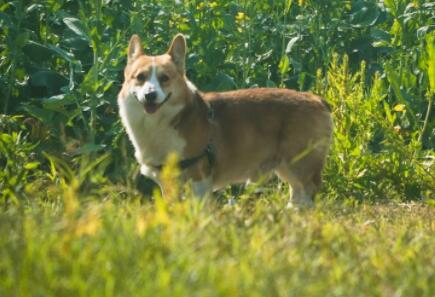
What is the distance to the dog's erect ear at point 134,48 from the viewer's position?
7688mm

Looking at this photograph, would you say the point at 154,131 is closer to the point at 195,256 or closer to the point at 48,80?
the point at 48,80

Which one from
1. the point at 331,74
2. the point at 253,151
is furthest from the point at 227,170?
the point at 331,74

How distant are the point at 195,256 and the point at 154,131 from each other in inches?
133

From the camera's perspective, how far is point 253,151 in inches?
311

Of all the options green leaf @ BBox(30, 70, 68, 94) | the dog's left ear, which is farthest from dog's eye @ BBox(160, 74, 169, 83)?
green leaf @ BBox(30, 70, 68, 94)

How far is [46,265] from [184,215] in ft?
3.28

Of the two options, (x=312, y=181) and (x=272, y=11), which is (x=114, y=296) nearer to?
(x=312, y=181)

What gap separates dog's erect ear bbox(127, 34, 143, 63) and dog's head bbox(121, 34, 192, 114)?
0.01 metres

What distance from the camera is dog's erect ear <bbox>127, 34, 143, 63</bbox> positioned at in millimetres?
7688

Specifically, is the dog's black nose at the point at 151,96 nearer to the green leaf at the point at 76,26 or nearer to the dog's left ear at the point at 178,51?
the dog's left ear at the point at 178,51

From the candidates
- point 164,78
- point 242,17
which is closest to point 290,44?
point 242,17

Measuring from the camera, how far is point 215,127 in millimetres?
7754

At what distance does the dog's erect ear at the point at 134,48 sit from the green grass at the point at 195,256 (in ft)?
8.29

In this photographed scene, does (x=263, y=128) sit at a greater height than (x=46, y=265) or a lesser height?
lesser
